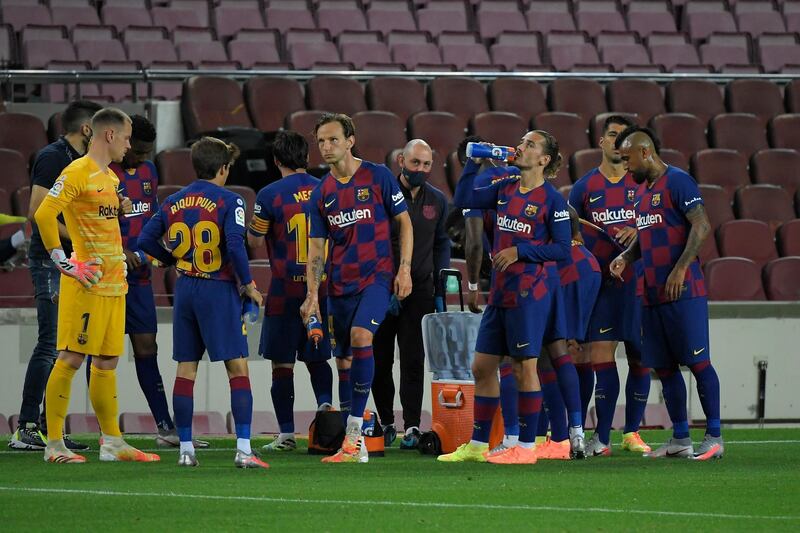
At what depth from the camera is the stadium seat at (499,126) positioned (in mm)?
12781

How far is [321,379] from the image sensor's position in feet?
27.8

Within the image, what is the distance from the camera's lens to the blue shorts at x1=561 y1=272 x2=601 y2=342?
7750 millimetres

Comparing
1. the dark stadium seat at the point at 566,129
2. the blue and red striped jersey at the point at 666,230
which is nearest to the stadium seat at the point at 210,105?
the dark stadium seat at the point at 566,129

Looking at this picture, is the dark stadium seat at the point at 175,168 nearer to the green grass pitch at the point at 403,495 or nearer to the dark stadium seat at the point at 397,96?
the dark stadium seat at the point at 397,96

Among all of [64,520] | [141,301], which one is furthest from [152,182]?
[64,520]

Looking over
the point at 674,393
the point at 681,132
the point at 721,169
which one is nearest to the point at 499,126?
the point at 681,132

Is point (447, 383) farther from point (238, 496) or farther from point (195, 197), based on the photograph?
point (238, 496)

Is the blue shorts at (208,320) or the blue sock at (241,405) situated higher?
the blue shorts at (208,320)

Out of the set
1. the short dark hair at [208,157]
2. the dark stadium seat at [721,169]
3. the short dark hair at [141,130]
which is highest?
the dark stadium seat at [721,169]

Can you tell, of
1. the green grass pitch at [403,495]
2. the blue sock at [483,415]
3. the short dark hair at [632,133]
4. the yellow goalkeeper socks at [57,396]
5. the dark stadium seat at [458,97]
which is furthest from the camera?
the dark stadium seat at [458,97]

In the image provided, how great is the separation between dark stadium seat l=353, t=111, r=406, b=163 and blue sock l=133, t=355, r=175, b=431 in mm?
4581

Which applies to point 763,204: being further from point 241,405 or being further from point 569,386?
point 241,405

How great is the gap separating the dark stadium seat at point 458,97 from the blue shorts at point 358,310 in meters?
6.26

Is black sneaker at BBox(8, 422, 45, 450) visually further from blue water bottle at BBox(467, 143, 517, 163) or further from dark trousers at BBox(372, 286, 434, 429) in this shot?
blue water bottle at BBox(467, 143, 517, 163)
